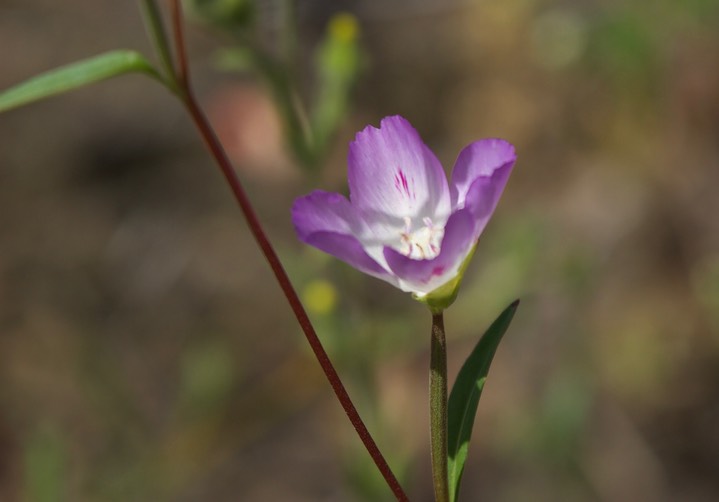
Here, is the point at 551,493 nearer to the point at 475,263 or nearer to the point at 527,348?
the point at 527,348

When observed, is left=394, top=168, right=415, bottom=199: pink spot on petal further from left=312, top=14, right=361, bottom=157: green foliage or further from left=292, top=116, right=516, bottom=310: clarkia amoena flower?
left=312, top=14, right=361, bottom=157: green foliage

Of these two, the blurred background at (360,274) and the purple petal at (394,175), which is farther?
the blurred background at (360,274)

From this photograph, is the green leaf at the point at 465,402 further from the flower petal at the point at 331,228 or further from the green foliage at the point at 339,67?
the green foliage at the point at 339,67

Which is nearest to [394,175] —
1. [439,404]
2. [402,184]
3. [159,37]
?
[402,184]

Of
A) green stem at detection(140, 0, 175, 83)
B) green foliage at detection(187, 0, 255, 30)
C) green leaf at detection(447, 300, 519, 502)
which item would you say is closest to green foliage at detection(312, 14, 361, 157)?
green foliage at detection(187, 0, 255, 30)

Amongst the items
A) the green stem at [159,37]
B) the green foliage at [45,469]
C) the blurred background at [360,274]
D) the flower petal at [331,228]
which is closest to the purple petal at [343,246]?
the flower petal at [331,228]

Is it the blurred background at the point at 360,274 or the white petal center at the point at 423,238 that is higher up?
the white petal center at the point at 423,238
